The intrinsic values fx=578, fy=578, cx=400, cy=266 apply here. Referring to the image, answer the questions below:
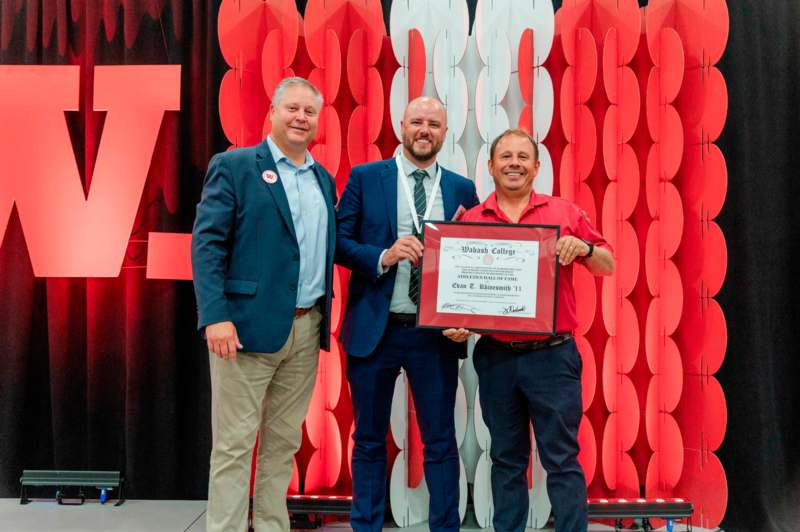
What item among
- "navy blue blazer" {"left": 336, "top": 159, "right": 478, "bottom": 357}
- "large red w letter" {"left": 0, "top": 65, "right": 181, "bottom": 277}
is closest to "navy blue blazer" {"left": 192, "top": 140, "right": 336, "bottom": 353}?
"navy blue blazer" {"left": 336, "top": 159, "right": 478, "bottom": 357}

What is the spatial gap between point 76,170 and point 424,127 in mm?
2020

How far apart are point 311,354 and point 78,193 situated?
178 cm

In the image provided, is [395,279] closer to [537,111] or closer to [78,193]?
[537,111]

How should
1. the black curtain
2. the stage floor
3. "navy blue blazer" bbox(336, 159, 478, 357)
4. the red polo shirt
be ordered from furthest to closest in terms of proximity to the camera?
the black curtain < the stage floor < "navy blue blazer" bbox(336, 159, 478, 357) < the red polo shirt

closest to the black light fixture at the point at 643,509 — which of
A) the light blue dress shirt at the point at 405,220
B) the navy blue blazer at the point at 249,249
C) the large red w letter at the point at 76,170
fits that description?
the light blue dress shirt at the point at 405,220

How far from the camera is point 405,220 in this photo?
2.35 meters

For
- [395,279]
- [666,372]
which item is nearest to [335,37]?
[395,279]

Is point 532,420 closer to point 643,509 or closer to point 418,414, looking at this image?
point 418,414

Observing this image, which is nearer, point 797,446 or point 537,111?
point 537,111

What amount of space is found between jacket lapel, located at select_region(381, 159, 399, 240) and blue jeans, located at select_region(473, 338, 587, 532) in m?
→ 0.61

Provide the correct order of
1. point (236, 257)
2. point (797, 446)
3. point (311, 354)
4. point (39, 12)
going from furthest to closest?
1. point (39, 12)
2. point (797, 446)
3. point (311, 354)
4. point (236, 257)

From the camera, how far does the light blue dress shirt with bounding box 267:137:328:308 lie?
216 cm

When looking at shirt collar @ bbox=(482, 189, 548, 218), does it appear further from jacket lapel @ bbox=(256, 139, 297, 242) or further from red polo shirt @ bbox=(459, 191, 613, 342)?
jacket lapel @ bbox=(256, 139, 297, 242)

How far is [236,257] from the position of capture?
2.08 metres
